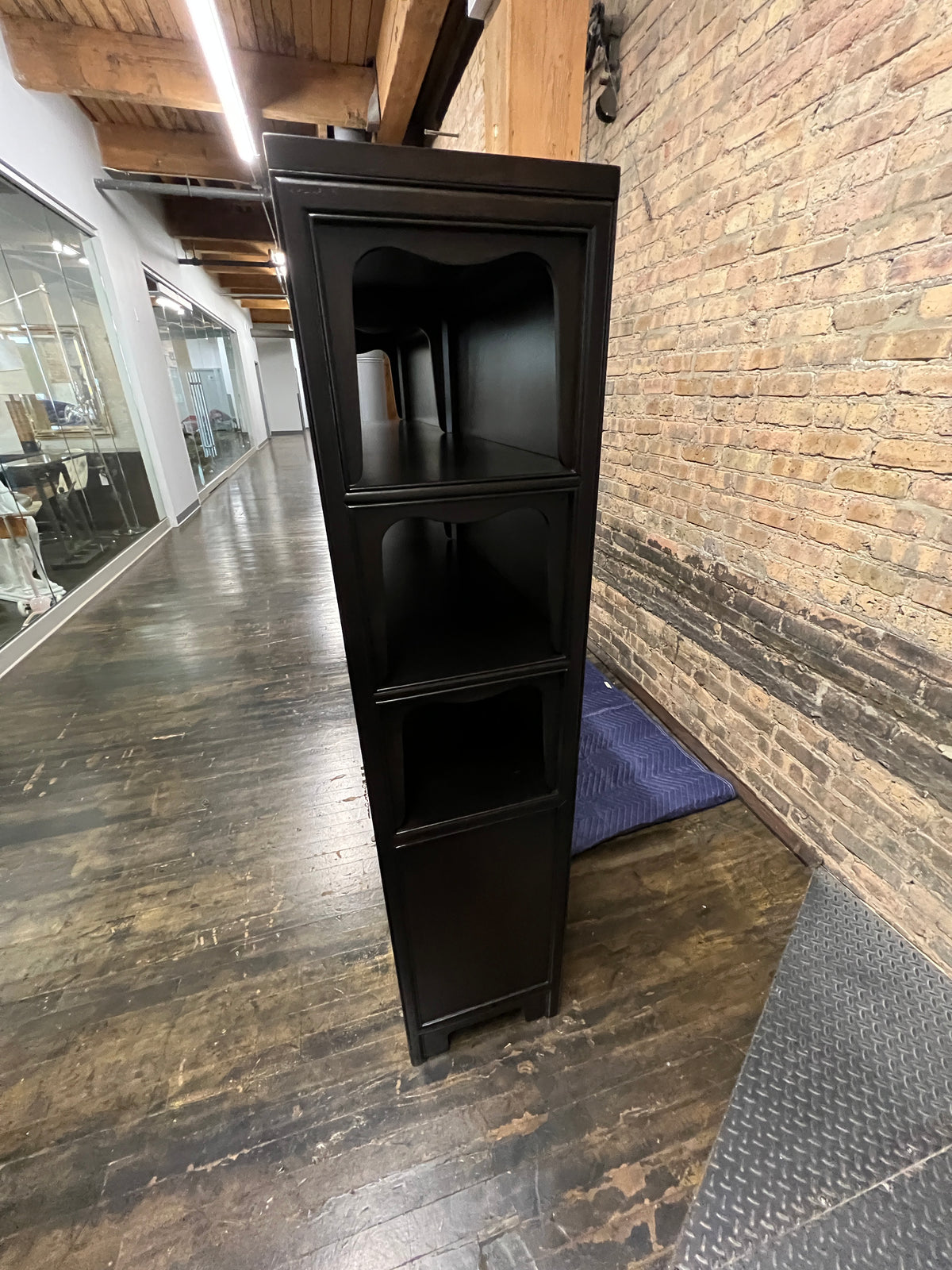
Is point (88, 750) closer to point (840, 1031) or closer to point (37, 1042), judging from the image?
point (37, 1042)

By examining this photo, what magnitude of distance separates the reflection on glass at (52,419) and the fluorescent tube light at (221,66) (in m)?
1.50

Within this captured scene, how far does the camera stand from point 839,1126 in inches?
46.3

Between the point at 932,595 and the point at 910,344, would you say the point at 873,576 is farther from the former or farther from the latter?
the point at 910,344

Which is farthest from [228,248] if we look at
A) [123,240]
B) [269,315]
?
[269,315]

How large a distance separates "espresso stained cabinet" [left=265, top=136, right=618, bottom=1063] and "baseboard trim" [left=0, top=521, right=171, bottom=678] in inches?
117

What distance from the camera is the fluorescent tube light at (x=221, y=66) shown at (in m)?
2.13

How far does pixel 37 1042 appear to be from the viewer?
4.50 ft

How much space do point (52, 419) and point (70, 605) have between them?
4.33ft

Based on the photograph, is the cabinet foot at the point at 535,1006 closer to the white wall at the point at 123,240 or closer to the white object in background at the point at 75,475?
the white object in background at the point at 75,475

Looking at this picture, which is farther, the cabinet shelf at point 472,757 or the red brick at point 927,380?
the red brick at point 927,380

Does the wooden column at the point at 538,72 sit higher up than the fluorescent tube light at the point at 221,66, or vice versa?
the fluorescent tube light at the point at 221,66

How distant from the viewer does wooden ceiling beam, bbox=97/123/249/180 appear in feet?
14.4

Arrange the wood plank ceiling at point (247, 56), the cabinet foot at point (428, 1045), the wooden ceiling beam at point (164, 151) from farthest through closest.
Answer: the wooden ceiling beam at point (164, 151)
the wood plank ceiling at point (247, 56)
the cabinet foot at point (428, 1045)

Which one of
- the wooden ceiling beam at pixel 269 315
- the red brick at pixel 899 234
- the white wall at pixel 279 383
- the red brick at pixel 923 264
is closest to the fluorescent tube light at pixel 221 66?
the red brick at pixel 899 234
